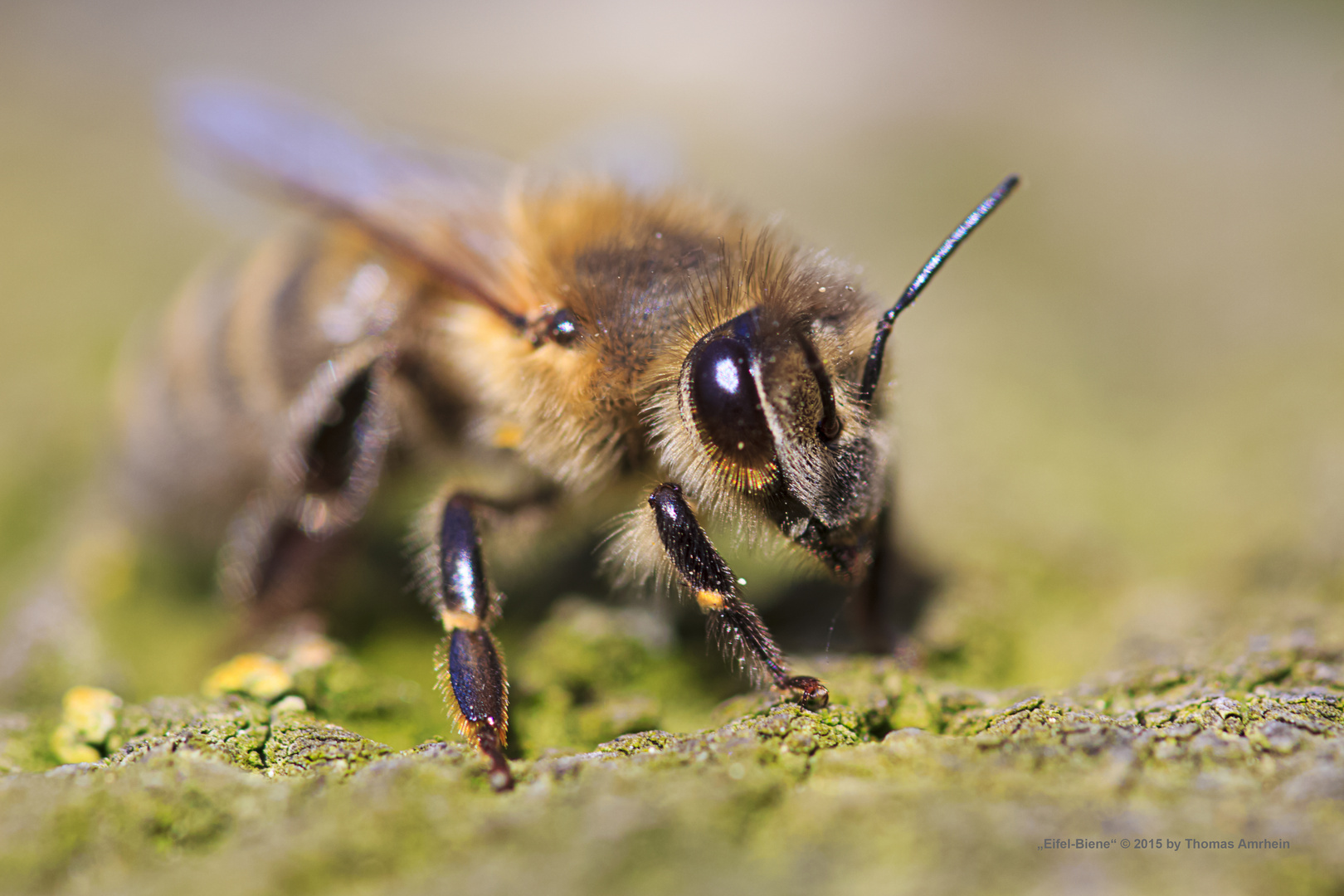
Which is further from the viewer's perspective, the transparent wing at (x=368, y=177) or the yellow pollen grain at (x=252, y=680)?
the transparent wing at (x=368, y=177)

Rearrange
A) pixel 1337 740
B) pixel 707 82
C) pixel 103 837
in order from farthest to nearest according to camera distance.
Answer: pixel 707 82, pixel 1337 740, pixel 103 837

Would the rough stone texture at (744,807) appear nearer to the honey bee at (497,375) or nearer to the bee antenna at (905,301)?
the honey bee at (497,375)

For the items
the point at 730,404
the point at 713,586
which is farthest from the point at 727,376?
the point at 713,586

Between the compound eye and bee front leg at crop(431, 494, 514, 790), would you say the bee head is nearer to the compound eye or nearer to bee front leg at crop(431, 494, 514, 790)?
the compound eye

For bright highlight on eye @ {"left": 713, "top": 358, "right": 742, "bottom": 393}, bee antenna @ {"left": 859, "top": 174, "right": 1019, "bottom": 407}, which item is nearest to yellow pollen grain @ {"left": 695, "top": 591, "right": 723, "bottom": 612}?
bright highlight on eye @ {"left": 713, "top": 358, "right": 742, "bottom": 393}

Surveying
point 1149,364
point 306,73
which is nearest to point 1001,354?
point 1149,364

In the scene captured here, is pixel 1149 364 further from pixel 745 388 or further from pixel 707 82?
pixel 707 82

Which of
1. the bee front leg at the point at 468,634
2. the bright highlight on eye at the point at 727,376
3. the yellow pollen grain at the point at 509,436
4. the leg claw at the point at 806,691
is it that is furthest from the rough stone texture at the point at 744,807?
the yellow pollen grain at the point at 509,436
